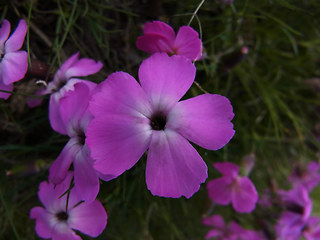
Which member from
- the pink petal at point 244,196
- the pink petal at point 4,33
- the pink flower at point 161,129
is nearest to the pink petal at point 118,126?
the pink flower at point 161,129

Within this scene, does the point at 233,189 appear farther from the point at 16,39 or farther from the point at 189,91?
the point at 16,39

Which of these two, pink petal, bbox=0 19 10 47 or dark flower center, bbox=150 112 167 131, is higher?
pink petal, bbox=0 19 10 47

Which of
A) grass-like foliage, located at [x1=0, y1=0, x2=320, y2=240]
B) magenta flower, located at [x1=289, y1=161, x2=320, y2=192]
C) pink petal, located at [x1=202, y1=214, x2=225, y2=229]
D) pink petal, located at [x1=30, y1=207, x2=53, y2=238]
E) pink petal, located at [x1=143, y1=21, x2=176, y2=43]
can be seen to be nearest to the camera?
pink petal, located at [x1=143, y1=21, x2=176, y2=43]

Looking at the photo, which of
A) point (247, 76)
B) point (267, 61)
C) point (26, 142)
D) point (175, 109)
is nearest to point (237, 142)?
point (247, 76)

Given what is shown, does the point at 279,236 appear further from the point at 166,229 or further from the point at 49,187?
the point at 49,187

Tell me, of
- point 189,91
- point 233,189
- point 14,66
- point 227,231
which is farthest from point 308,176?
point 14,66

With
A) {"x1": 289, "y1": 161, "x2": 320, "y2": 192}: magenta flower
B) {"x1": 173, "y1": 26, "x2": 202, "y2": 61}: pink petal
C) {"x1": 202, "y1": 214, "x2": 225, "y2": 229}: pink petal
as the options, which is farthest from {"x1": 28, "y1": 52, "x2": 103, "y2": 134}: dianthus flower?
{"x1": 289, "y1": 161, "x2": 320, "y2": 192}: magenta flower

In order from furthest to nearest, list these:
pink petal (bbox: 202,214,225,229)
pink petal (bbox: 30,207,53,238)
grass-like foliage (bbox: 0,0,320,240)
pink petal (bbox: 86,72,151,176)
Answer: pink petal (bbox: 202,214,225,229)
grass-like foliage (bbox: 0,0,320,240)
pink petal (bbox: 30,207,53,238)
pink petal (bbox: 86,72,151,176)

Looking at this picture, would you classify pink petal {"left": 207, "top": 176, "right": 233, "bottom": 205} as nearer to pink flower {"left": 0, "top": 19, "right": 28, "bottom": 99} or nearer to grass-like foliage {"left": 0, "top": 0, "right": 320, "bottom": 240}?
grass-like foliage {"left": 0, "top": 0, "right": 320, "bottom": 240}
